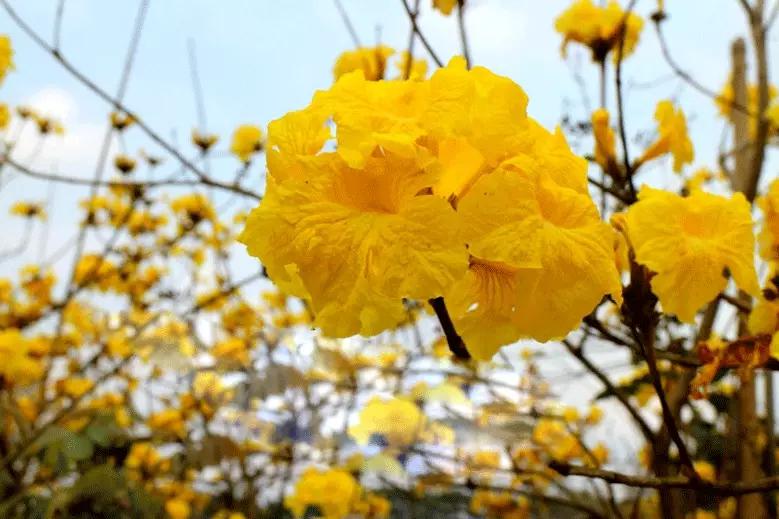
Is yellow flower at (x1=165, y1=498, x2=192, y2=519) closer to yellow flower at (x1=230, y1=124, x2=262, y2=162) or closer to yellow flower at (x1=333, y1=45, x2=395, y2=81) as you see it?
yellow flower at (x1=230, y1=124, x2=262, y2=162)

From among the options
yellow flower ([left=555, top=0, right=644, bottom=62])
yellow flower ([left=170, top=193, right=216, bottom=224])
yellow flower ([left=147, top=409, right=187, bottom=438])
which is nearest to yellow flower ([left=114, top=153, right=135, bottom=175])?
yellow flower ([left=170, top=193, right=216, bottom=224])

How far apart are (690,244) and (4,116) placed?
1222 mm

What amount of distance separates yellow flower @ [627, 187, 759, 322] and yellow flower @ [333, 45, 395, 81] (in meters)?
0.34

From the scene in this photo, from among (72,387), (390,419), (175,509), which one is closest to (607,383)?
(390,419)

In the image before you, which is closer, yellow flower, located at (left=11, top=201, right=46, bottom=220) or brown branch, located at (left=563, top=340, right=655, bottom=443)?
brown branch, located at (left=563, top=340, right=655, bottom=443)

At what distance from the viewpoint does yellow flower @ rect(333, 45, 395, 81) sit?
608 millimetres

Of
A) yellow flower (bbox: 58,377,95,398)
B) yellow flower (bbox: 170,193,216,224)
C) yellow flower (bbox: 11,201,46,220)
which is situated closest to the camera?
yellow flower (bbox: 58,377,95,398)

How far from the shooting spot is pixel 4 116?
120 cm

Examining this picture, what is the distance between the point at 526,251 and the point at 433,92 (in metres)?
0.07

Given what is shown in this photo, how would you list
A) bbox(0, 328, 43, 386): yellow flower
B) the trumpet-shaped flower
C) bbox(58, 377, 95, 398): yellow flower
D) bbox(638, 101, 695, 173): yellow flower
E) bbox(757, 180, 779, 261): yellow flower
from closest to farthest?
the trumpet-shaped flower
bbox(757, 180, 779, 261): yellow flower
bbox(638, 101, 695, 173): yellow flower
bbox(0, 328, 43, 386): yellow flower
bbox(58, 377, 95, 398): yellow flower

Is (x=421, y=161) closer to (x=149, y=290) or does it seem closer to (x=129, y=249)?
(x=129, y=249)

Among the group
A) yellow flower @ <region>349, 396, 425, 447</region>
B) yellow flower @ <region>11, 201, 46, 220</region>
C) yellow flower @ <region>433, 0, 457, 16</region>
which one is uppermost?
yellow flower @ <region>11, 201, 46, 220</region>

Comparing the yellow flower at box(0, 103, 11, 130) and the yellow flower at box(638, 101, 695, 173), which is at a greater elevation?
the yellow flower at box(0, 103, 11, 130)

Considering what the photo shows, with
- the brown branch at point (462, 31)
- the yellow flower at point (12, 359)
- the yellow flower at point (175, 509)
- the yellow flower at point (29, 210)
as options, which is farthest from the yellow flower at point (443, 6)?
the yellow flower at point (29, 210)
